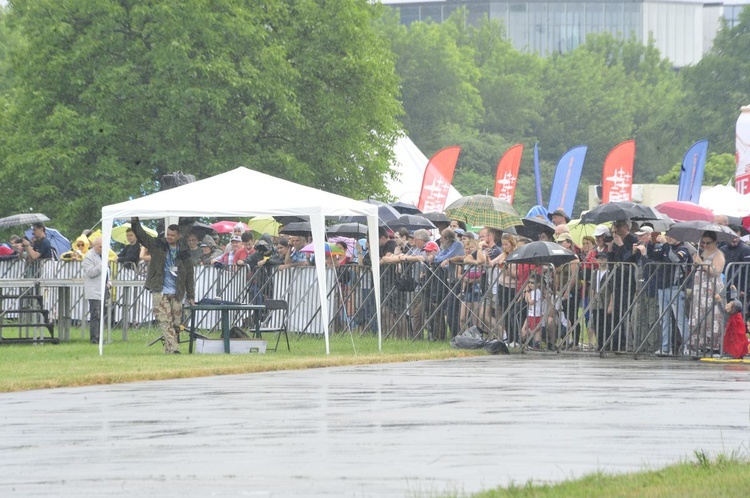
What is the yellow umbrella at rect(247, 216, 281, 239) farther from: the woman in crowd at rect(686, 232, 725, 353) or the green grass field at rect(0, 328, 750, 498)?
the woman in crowd at rect(686, 232, 725, 353)

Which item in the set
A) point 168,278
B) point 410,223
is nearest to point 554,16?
point 410,223

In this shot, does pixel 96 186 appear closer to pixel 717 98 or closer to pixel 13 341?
pixel 13 341

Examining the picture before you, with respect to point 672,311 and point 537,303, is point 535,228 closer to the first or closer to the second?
point 537,303

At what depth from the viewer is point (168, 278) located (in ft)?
Result: 72.2

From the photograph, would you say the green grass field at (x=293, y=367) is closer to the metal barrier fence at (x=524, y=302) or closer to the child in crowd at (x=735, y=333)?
the metal barrier fence at (x=524, y=302)

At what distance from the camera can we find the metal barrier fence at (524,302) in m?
20.3

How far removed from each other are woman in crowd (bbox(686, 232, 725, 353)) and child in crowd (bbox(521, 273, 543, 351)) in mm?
2275

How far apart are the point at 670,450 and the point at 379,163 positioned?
3600 centimetres

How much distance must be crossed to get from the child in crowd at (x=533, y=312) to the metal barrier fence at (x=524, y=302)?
0.05 feet

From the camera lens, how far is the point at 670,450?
10.2m

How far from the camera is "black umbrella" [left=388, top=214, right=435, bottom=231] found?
2798 centimetres

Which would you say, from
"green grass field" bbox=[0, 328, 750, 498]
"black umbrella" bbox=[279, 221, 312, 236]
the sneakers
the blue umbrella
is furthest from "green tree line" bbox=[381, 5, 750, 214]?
the sneakers

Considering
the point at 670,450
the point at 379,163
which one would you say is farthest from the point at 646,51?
the point at 670,450

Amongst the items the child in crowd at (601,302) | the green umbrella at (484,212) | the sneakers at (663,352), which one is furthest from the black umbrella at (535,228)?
the sneakers at (663,352)
